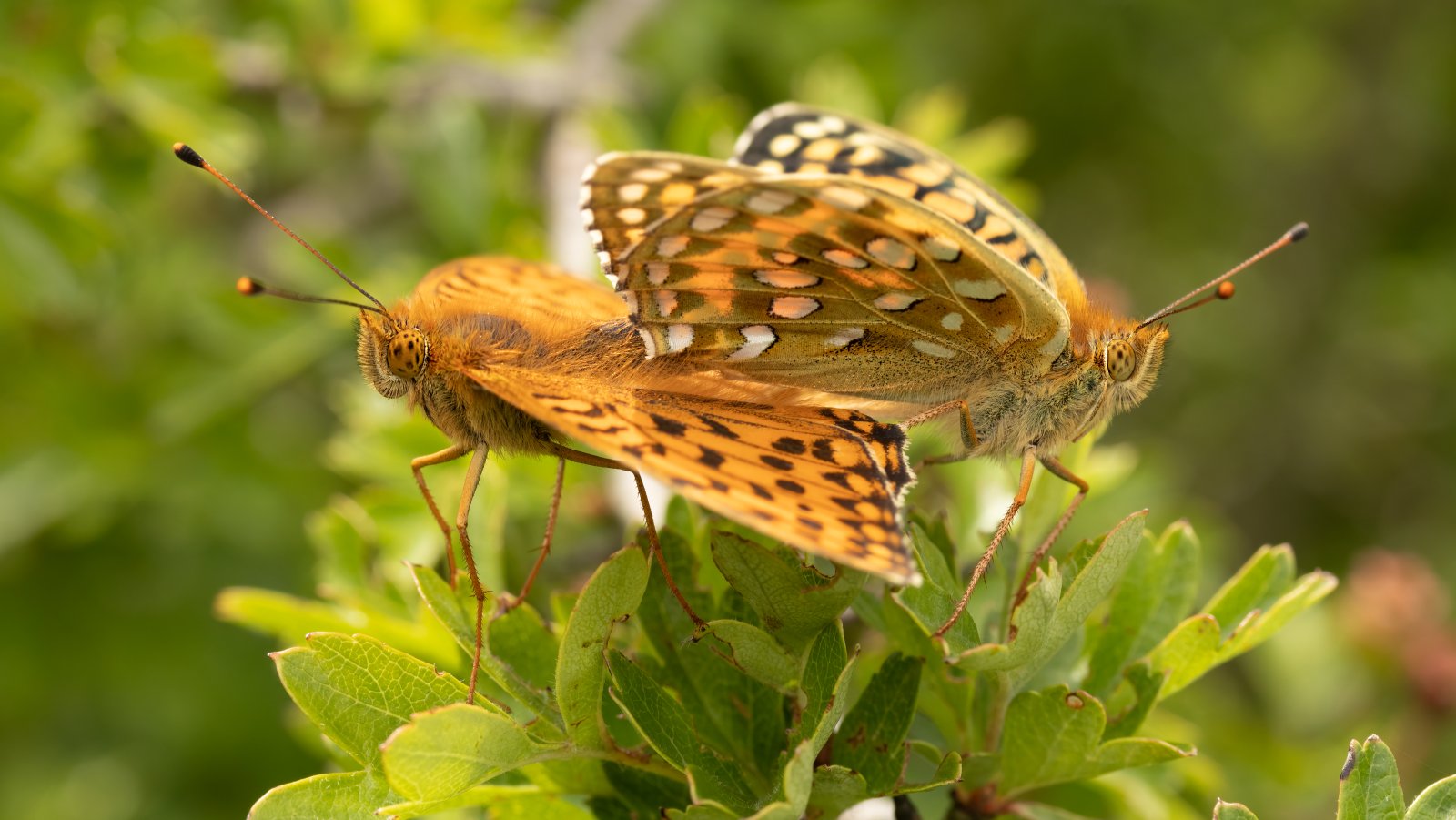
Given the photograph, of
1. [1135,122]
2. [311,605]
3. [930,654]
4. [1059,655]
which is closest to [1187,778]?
[1059,655]

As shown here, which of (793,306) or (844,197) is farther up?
(844,197)

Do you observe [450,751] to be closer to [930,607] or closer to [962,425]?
[930,607]

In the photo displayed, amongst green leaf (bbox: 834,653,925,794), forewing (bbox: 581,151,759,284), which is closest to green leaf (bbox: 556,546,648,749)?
green leaf (bbox: 834,653,925,794)

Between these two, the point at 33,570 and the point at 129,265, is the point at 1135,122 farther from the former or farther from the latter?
the point at 33,570

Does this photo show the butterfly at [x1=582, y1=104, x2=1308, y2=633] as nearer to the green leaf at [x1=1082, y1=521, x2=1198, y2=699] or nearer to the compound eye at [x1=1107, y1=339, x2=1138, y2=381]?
the compound eye at [x1=1107, y1=339, x2=1138, y2=381]

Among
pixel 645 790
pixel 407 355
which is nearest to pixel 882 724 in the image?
pixel 645 790

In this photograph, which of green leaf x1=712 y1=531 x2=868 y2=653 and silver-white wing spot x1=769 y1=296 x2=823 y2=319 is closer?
green leaf x1=712 y1=531 x2=868 y2=653

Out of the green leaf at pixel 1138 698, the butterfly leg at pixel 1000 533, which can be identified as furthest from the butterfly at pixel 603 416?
the green leaf at pixel 1138 698
